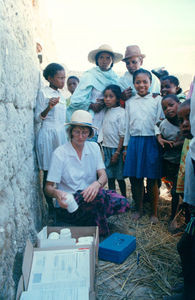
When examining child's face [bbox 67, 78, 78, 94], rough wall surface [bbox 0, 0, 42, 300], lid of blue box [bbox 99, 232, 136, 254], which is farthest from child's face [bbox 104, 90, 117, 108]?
child's face [bbox 67, 78, 78, 94]

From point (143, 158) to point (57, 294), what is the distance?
6.60ft

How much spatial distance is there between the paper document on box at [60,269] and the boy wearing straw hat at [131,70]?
2.31 m

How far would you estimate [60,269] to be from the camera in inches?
74.2

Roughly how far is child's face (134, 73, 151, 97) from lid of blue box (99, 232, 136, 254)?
1845 millimetres

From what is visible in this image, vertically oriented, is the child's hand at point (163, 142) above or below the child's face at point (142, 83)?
below

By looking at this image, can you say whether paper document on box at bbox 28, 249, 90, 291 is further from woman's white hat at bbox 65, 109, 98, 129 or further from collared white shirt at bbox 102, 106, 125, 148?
collared white shirt at bbox 102, 106, 125, 148

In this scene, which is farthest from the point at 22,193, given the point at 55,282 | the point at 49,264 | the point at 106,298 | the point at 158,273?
the point at 158,273

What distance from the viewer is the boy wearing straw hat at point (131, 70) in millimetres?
3557

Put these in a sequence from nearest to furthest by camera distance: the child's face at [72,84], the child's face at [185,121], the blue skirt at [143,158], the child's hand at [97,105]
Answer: the child's face at [185,121] < the blue skirt at [143,158] < the child's hand at [97,105] < the child's face at [72,84]

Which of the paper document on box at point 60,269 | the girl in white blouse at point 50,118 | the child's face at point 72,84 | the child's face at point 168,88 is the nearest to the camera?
the paper document on box at point 60,269

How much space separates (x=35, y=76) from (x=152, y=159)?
1757 mm

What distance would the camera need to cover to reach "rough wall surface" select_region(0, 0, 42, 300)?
1.67 m

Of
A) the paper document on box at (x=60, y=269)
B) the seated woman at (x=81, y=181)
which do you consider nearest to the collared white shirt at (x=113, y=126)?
the seated woman at (x=81, y=181)

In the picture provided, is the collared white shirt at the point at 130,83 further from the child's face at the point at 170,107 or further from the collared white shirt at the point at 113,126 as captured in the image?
the child's face at the point at 170,107
